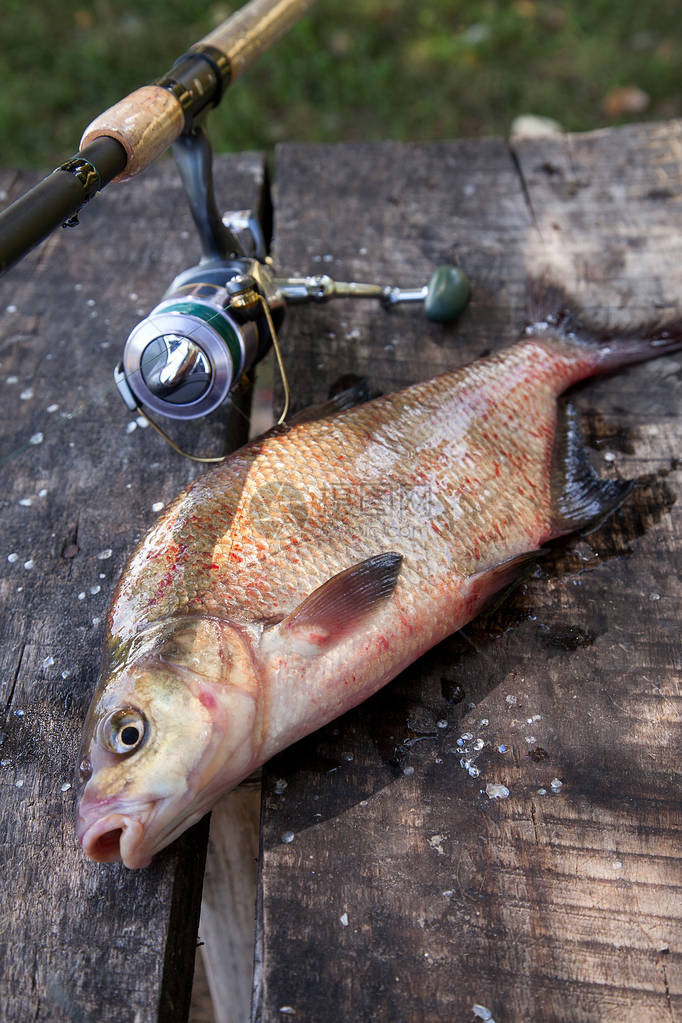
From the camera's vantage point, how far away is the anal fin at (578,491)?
79.4 inches

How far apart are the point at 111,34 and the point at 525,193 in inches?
153

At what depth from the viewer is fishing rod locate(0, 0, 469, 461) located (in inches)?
62.3

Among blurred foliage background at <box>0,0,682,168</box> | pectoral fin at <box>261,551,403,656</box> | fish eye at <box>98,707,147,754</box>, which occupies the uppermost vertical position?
fish eye at <box>98,707,147,754</box>

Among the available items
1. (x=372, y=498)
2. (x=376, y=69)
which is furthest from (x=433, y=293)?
(x=376, y=69)

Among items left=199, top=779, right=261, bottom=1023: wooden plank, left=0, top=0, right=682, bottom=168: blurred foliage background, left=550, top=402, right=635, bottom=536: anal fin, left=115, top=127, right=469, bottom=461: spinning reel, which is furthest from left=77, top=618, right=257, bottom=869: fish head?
left=0, top=0, right=682, bottom=168: blurred foliage background

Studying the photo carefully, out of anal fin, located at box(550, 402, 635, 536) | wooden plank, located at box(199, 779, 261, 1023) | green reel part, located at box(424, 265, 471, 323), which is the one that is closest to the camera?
anal fin, located at box(550, 402, 635, 536)

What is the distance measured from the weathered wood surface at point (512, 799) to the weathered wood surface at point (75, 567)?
24 cm

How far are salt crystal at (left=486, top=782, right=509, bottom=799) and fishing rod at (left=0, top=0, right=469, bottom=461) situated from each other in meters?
0.99

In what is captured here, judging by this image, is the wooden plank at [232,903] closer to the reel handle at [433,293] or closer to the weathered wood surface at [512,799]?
the weathered wood surface at [512,799]

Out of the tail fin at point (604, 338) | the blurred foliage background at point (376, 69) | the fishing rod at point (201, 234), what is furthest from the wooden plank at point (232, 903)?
the blurred foliage background at point (376, 69)

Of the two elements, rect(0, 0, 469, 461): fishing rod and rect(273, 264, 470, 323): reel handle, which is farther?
rect(273, 264, 470, 323): reel handle

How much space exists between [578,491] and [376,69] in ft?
13.8

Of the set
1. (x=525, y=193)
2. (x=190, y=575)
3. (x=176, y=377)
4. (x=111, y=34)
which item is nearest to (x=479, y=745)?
(x=190, y=575)

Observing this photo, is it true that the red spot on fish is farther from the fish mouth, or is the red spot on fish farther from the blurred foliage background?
the blurred foliage background
